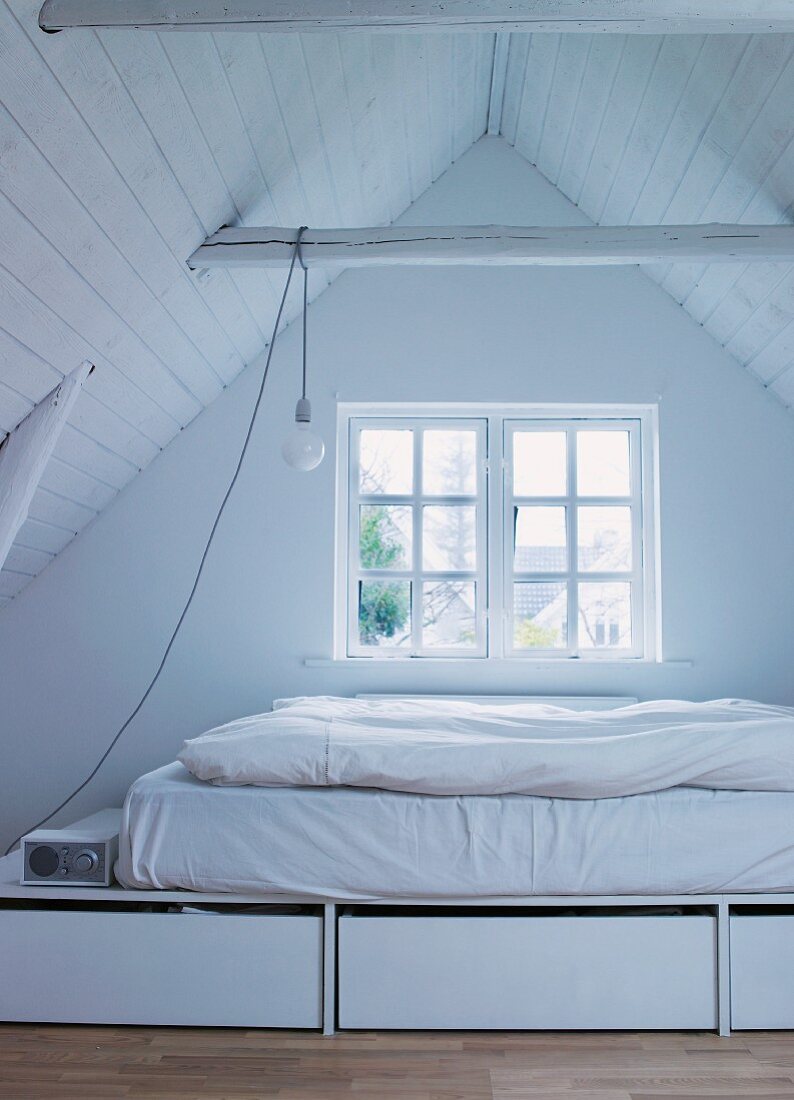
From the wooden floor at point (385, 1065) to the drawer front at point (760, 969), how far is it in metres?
0.06

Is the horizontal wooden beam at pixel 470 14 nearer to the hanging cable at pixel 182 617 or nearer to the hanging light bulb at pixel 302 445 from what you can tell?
the hanging light bulb at pixel 302 445

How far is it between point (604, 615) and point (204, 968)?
83.3 inches

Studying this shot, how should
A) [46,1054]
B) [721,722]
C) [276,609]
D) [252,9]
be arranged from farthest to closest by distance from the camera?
[276,609] < [721,722] < [46,1054] < [252,9]

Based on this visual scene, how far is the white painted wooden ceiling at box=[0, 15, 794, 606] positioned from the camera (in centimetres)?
199

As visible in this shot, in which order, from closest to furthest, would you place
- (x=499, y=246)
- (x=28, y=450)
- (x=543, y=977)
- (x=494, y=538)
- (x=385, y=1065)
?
(x=385, y=1065) → (x=543, y=977) → (x=28, y=450) → (x=499, y=246) → (x=494, y=538)

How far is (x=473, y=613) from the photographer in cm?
377

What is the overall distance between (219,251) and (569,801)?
1.70 metres

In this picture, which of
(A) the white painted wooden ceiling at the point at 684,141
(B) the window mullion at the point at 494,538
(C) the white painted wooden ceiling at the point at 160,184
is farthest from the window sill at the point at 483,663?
(A) the white painted wooden ceiling at the point at 684,141

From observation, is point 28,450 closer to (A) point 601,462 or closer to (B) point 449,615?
(B) point 449,615

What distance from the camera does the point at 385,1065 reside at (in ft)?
6.78

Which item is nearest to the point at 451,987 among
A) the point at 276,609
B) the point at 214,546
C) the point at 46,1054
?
the point at 46,1054

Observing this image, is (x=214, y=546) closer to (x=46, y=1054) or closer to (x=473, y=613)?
(x=473, y=613)

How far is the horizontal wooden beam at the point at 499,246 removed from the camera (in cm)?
268

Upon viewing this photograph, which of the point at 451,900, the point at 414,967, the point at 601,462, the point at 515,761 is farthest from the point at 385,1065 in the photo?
the point at 601,462
